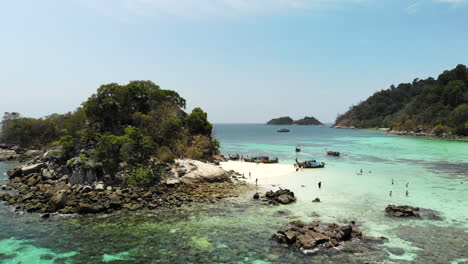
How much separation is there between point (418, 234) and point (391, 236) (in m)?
2.15

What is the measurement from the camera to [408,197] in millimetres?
31656

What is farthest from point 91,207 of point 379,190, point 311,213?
point 379,190

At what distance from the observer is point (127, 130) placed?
1449 inches

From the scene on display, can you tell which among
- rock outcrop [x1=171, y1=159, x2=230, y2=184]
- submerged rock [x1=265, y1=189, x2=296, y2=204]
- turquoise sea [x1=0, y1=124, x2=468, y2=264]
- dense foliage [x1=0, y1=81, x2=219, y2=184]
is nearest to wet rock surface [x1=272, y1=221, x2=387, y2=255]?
turquoise sea [x1=0, y1=124, x2=468, y2=264]

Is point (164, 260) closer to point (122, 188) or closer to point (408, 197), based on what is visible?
point (122, 188)

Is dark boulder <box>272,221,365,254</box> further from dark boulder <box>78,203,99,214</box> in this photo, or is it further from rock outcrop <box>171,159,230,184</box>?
rock outcrop <box>171,159,230,184</box>

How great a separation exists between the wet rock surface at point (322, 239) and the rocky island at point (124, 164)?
1137 cm

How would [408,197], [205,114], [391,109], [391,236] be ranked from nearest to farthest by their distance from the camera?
[391,236]
[408,197]
[205,114]
[391,109]

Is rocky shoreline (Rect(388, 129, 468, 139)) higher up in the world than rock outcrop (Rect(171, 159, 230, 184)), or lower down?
higher up

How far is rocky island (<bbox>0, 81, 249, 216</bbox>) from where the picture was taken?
28.3 m

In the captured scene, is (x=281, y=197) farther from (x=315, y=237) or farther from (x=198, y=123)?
(x=198, y=123)

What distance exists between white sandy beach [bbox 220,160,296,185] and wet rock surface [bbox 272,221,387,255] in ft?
60.5

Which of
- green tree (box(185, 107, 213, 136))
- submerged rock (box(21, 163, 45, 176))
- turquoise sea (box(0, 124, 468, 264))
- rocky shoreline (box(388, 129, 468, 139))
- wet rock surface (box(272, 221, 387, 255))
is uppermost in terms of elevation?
green tree (box(185, 107, 213, 136))

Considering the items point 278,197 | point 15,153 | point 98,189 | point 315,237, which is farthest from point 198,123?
point 315,237
